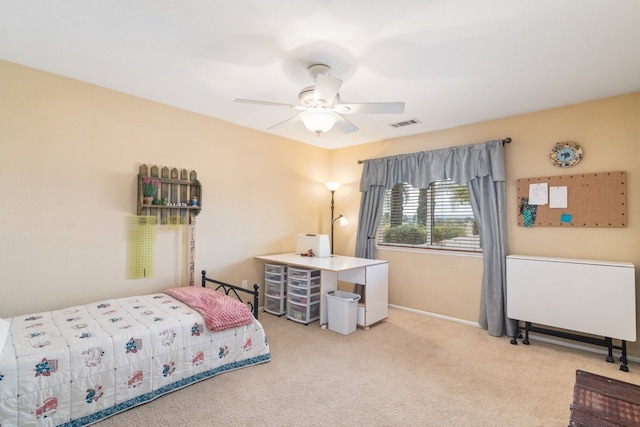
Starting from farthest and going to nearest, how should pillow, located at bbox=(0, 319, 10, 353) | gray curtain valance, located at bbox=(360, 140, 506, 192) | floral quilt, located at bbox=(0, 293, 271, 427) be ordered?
gray curtain valance, located at bbox=(360, 140, 506, 192), pillow, located at bbox=(0, 319, 10, 353), floral quilt, located at bbox=(0, 293, 271, 427)

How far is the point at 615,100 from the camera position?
2939mm

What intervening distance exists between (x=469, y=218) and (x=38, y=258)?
4356mm

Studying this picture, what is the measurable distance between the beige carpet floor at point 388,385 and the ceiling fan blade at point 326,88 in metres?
2.10

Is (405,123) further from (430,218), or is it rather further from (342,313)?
(342,313)

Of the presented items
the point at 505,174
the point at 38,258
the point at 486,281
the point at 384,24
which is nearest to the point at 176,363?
the point at 38,258

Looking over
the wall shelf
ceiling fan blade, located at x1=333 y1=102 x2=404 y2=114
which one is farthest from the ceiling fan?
the wall shelf

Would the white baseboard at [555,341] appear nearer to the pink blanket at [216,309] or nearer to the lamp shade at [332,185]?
the lamp shade at [332,185]

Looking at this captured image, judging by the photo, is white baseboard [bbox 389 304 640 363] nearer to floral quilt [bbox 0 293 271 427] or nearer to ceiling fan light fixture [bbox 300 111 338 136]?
floral quilt [bbox 0 293 271 427]

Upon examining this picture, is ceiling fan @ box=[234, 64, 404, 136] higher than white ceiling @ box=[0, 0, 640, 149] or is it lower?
lower

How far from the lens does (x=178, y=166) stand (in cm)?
341

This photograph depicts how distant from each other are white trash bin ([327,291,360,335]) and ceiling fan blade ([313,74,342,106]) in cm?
209

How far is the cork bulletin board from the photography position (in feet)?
9.53

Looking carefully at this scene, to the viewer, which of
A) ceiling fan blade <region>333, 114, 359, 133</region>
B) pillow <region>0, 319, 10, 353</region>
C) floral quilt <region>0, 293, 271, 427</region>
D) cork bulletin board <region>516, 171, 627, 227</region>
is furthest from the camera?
cork bulletin board <region>516, 171, 627, 227</region>

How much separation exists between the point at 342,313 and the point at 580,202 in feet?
8.55
